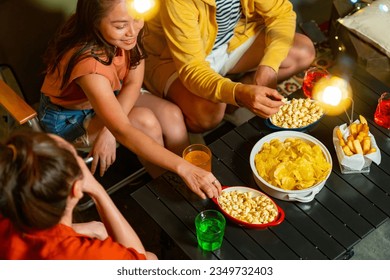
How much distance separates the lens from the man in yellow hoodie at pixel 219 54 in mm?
2424

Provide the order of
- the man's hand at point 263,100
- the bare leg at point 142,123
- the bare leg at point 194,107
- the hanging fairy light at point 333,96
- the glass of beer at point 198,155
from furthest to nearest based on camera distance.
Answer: the bare leg at point 194,107 → the bare leg at point 142,123 → the hanging fairy light at point 333,96 → the man's hand at point 263,100 → the glass of beer at point 198,155

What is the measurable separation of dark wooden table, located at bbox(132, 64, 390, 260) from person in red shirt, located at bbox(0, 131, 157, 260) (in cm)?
29

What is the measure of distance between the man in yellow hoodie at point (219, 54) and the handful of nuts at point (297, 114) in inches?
2.8

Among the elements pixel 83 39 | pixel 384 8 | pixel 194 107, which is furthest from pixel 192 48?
pixel 384 8

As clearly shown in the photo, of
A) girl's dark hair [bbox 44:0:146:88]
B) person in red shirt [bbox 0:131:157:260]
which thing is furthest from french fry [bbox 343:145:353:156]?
girl's dark hair [bbox 44:0:146:88]

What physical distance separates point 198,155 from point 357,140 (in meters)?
0.61

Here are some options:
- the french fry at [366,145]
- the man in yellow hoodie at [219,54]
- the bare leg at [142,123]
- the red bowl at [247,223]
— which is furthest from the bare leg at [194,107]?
→ the french fry at [366,145]

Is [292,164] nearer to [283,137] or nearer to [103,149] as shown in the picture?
[283,137]

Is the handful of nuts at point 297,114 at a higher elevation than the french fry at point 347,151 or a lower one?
higher

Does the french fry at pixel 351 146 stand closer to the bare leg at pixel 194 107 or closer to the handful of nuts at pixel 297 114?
the handful of nuts at pixel 297 114

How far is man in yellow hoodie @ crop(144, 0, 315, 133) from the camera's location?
2.42 m

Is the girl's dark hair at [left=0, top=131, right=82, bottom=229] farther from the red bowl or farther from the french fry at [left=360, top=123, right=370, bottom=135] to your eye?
the french fry at [left=360, top=123, right=370, bottom=135]
